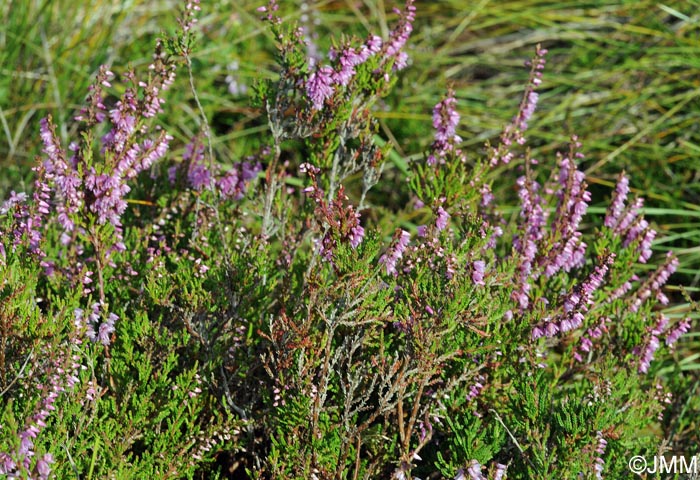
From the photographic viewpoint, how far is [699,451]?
2.93 meters

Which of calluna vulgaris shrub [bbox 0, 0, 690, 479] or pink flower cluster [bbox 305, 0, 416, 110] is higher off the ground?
pink flower cluster [bbox 305, 0, 416, 110]

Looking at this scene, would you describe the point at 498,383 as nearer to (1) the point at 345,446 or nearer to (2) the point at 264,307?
(1) the point at 345,446

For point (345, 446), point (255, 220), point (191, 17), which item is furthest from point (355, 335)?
point (255, 220)

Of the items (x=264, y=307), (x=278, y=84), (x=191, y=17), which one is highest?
(x=191, y=17)

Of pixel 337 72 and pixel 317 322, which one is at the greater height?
pixel 337 72

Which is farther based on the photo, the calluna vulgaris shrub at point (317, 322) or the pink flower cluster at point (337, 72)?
the pink flower cluster at point (337, 72)

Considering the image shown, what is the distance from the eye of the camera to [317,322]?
2.68 m

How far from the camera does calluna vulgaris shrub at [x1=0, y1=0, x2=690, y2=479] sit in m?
2.42

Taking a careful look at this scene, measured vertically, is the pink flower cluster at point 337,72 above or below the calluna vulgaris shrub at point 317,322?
above

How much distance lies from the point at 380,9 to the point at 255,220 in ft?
8.53

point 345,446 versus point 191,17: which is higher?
point 191,17

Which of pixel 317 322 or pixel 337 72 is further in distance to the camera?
pixel 337 72

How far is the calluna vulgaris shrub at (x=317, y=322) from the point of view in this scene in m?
2.42

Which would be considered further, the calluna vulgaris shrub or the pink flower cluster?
the pink flower cluster
